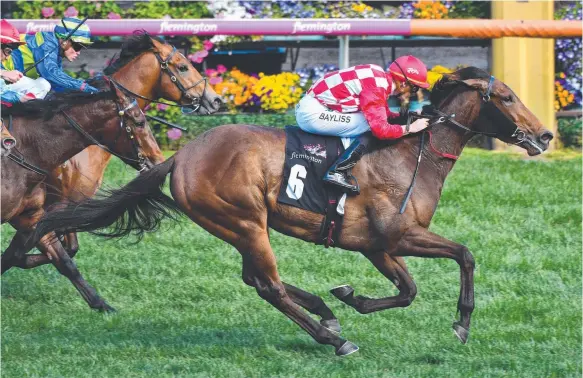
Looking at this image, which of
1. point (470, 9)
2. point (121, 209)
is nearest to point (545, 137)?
point (121, 209)

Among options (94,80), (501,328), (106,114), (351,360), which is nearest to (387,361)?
(351,360)

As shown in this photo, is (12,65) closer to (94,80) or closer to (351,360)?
(94,80)

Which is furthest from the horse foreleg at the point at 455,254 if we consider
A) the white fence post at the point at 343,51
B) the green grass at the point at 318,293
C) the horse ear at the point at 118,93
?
the white fence post at the point at 343,51

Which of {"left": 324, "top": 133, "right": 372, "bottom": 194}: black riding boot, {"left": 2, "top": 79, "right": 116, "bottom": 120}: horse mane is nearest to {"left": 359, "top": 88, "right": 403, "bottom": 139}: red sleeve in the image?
{"left": 324, "top": 133, "right": 372, "bottom": 194}: black riding boot

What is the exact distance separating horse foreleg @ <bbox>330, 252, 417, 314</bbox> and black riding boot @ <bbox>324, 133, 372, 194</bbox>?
522mm

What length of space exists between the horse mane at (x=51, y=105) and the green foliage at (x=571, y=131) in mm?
6642

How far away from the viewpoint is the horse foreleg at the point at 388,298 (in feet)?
21.6

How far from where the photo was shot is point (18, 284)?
829 cm

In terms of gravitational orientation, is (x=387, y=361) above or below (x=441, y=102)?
below

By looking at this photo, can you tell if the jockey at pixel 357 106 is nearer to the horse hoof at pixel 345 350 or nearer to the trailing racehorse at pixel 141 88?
the horse hoof at pixel 345 350

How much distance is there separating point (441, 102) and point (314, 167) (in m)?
0.92

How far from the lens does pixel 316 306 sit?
670 cm

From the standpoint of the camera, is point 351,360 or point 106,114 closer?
point 351,360

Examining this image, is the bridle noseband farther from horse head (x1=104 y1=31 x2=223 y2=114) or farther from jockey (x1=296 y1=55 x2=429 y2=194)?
jockey (x1=296 y1=55 x2=429 y2=194)
